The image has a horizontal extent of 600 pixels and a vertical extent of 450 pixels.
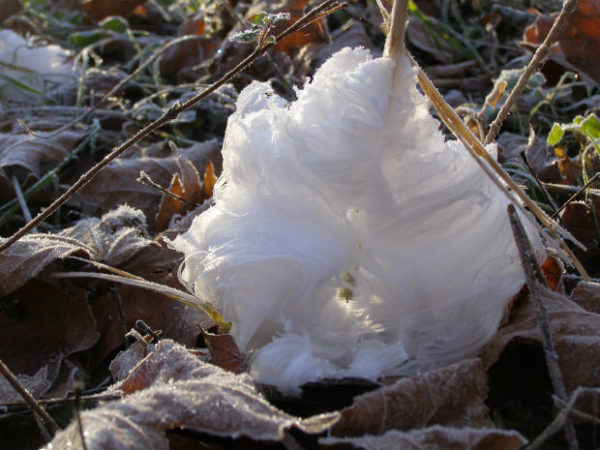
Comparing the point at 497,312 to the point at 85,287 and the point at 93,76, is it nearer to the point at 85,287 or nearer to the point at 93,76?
the point at 85,287

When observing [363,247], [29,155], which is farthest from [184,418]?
[29,155]

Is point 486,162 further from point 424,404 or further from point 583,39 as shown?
point 583,39

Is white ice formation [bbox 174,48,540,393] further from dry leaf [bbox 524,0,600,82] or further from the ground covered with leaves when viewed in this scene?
dry leaf [bbox 524,0,600,82]

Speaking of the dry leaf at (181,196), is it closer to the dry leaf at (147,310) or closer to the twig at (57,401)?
the dry leaf at (147,310)

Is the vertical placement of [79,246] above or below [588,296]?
above

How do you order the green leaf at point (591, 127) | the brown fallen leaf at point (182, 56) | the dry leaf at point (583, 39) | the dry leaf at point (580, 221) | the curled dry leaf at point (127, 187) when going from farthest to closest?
the brown fallen leaf at point (182, 56)
the dry leaf at point (583, 39)
the curled dry leaf at point (127, 187)
the green leaf at point (591, 127)
the dry leaf at point (580, 221)

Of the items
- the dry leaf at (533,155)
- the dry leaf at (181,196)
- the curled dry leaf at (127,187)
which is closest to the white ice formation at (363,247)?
the dry leaf at (181,196)
